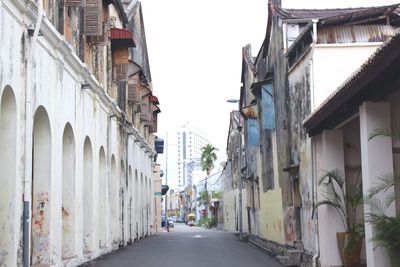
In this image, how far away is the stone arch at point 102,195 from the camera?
902 inches

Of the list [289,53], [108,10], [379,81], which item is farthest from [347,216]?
[108,10]

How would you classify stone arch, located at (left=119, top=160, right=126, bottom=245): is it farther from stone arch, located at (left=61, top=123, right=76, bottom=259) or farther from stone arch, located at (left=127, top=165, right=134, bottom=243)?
stone arch, located at (left=61, top=123, right=76, bottom=259)

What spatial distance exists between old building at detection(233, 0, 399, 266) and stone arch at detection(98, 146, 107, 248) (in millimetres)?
6331

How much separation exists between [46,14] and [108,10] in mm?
9836

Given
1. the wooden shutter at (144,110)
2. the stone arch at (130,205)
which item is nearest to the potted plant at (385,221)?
the stone arch at (130,205)

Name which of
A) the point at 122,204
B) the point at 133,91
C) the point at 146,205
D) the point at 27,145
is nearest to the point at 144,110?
the point at 133,91

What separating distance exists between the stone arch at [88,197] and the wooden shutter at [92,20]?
369 cm

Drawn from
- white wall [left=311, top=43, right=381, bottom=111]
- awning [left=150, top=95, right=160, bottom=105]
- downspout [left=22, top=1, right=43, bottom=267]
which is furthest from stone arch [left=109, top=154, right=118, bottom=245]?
awning [left=150, top=95, right=160, bottom=105]

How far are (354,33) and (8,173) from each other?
1097 cm

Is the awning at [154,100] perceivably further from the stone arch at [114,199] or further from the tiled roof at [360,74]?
the tiled roof at [360,74]

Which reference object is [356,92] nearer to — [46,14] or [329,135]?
[329,135]

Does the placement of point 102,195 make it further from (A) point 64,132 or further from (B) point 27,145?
(B) point 27,145

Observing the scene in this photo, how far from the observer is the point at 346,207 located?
16.1 metres

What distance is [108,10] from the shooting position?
79.7ft
